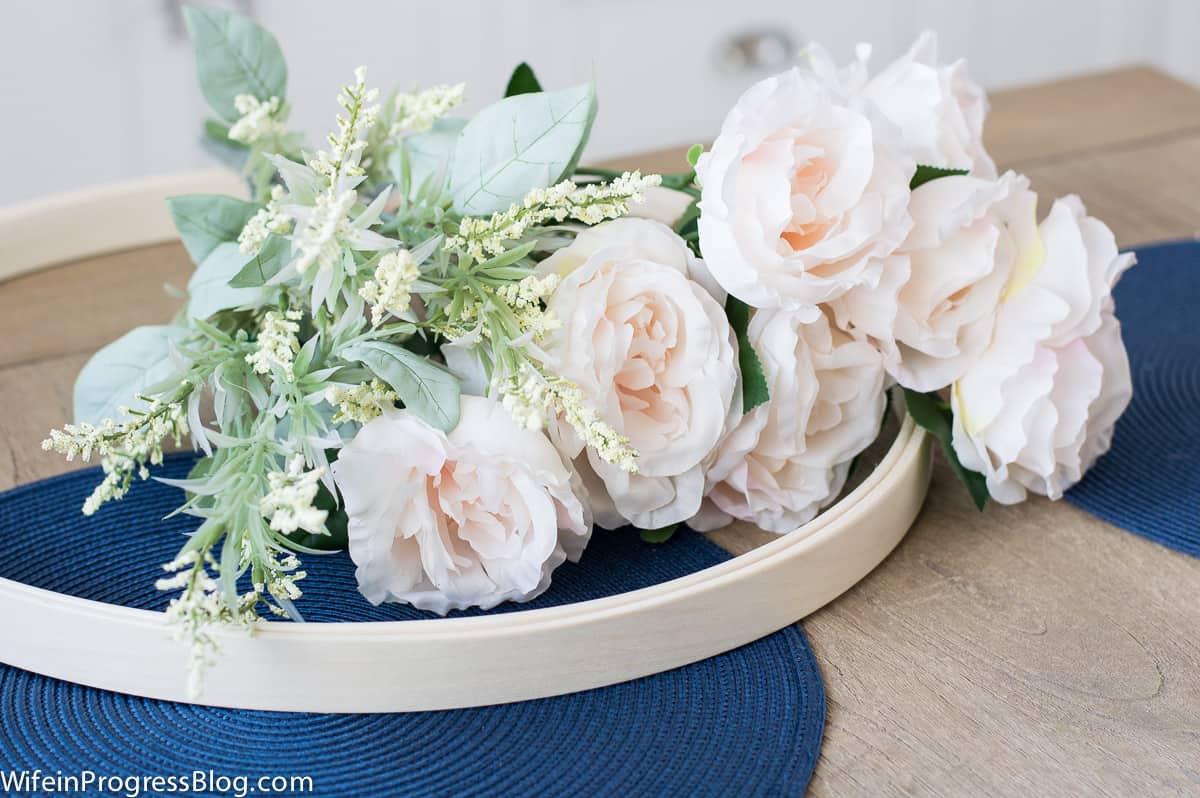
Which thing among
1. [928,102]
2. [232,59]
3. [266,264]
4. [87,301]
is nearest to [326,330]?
[266,264]

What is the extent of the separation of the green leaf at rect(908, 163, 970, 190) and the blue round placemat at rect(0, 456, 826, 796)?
0.85ft

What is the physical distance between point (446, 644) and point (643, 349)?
17 cm

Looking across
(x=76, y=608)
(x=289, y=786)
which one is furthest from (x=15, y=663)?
(x=289, y=786)

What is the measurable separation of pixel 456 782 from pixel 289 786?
0.07m

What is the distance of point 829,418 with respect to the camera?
701mm

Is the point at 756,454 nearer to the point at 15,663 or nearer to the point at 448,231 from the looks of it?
the point at 448,231

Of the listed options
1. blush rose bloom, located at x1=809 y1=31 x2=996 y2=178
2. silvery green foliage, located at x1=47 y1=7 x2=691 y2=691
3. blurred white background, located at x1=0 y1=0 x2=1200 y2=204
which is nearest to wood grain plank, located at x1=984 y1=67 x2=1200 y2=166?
blush rose bloom, located at x1=809 y1=31 x2=996 y2=178

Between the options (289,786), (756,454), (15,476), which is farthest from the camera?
(15,476)

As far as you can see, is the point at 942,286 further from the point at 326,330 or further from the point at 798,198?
the point at 326,330

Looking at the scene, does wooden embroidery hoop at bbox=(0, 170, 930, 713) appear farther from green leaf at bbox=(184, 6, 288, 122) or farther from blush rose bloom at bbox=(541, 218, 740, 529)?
green leaf at bbox=(184, 6, 288, 122)

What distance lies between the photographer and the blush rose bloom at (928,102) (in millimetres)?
745

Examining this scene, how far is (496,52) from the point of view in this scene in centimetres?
245

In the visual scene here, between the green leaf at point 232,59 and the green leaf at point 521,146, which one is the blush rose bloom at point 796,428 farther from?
the green leaf at point 232,59

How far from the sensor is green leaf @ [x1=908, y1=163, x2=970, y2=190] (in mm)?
715
